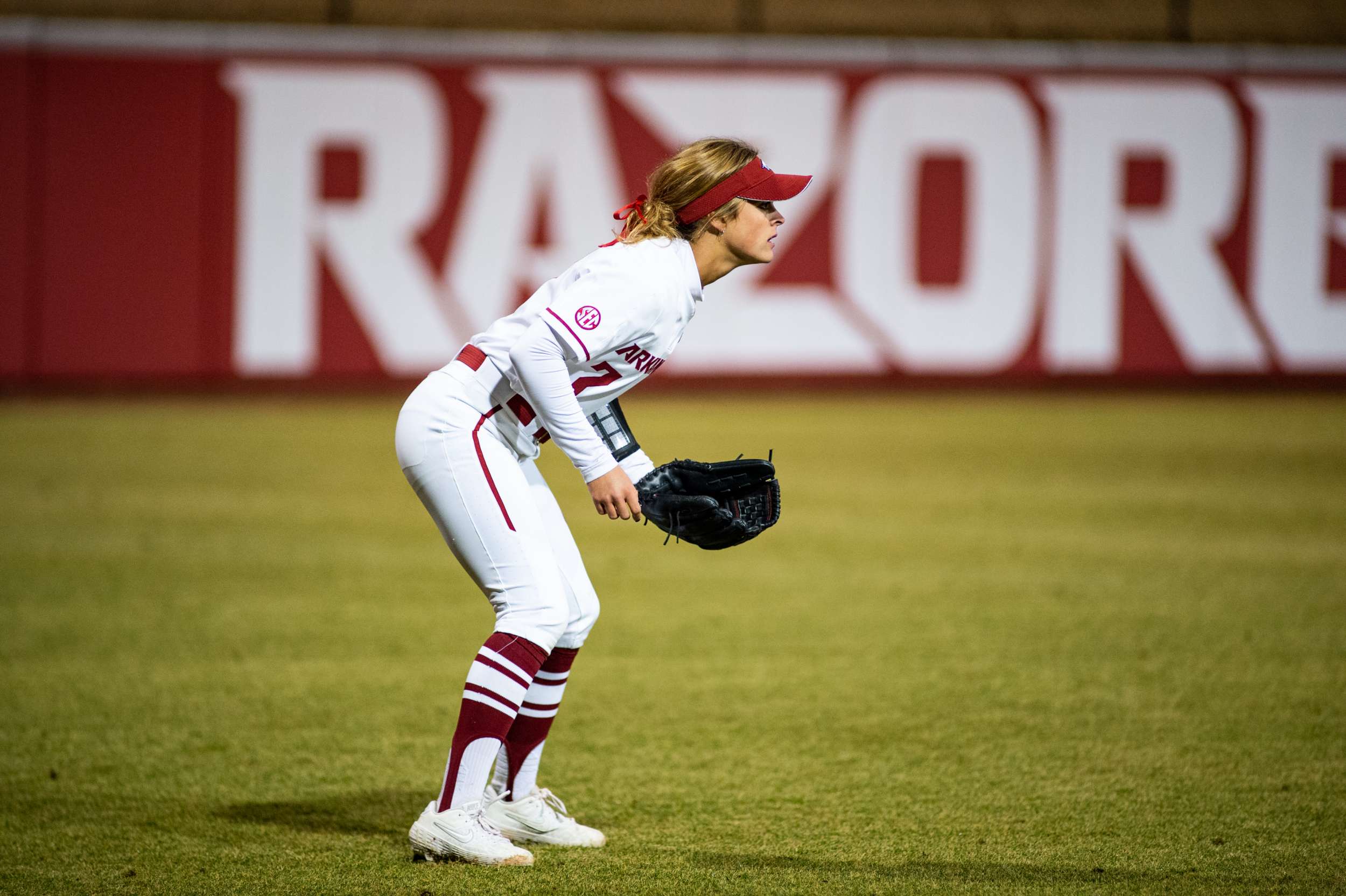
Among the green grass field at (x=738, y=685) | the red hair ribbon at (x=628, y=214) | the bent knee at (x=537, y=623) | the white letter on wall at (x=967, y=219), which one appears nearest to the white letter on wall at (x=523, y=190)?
the white letter on wall at (x=967, y=219)

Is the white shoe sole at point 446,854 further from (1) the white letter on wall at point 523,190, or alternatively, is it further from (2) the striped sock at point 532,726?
(1) the white letter on wall at point 523,190

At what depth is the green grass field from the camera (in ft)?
12.6

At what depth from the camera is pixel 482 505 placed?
3672 millimetres

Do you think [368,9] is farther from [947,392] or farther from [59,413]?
[947,392]

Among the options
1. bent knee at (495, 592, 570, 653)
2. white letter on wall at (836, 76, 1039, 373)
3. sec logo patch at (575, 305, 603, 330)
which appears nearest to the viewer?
sec logo patch at (575, 305, 603, 330)

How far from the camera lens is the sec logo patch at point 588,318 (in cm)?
353

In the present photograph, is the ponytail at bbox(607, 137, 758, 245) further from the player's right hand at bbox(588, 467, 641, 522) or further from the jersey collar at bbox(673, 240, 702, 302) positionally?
the player's right hand at bbox(588, 467, 641, 522)

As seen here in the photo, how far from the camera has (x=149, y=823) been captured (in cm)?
407

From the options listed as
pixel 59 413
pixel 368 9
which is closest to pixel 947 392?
pixel 368 9

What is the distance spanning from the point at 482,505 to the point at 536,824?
0.90 metres

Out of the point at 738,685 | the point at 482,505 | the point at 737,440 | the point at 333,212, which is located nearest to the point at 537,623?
the point at 482,505

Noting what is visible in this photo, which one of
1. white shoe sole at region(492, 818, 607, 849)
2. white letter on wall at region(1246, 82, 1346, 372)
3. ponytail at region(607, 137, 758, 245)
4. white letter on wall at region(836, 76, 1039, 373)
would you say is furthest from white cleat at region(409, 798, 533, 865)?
white letter on wall at region(1246, 82, 1346, 372)

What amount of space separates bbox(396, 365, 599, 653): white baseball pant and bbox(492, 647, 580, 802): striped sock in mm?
231

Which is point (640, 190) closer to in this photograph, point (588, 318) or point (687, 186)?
point (687, 186)
